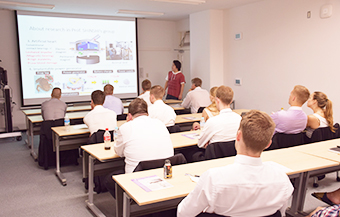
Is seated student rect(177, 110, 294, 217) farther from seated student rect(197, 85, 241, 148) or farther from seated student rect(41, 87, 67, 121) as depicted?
seated student rect(41, 87, 67, 121)

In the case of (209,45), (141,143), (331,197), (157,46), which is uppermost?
(157,46)

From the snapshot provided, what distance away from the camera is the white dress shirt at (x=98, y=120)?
13.4 ft

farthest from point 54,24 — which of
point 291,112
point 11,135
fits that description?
point 291,112

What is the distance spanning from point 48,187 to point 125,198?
2424 mm

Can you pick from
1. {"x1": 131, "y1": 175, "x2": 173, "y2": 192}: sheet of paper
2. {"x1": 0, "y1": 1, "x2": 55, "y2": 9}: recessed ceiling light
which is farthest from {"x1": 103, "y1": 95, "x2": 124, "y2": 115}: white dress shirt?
{"x1": 131, "y1": 175, "x2": 173, "y2": 192}: sheet of paper

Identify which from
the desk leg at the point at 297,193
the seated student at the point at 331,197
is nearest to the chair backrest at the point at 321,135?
the seated student at the point at 331,197

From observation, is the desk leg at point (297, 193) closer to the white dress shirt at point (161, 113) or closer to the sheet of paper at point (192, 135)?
the sheet of paper at point (192, 135)

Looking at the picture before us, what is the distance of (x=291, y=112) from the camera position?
3.78 m

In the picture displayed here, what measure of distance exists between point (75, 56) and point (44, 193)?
194 inches

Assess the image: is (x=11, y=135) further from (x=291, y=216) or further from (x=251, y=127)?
(x=251, y=127)

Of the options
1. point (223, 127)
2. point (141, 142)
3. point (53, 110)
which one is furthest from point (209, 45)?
point (141, 142)

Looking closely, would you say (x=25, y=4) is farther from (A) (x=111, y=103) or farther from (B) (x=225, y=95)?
(B) (x=225, y=95)

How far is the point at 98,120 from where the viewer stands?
4105mm

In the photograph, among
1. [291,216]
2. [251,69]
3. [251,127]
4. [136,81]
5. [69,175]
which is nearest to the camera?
[251,127]
